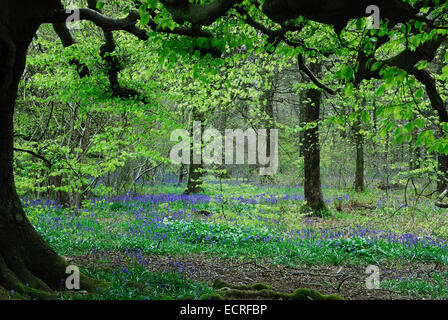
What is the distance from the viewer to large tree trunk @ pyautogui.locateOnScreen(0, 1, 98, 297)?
3.80 m

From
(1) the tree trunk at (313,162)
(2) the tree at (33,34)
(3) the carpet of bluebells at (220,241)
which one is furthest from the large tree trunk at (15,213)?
(1) the tree trunk at (313,162)

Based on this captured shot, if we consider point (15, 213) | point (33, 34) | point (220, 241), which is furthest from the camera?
point (220, 241)

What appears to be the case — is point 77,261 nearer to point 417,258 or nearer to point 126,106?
point 126,106

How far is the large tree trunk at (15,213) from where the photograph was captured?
12.5 feet

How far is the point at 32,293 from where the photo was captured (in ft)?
12.2

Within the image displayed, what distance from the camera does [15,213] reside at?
4195 mm

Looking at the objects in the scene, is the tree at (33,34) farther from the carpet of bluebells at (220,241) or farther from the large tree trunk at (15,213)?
the carpet of bluebells at (220,241)

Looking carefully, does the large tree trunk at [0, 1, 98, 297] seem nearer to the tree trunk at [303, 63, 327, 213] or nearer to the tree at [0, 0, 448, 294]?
the tree at [0, 0, 448, 294]

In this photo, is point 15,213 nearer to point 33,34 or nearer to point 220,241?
point 33,34

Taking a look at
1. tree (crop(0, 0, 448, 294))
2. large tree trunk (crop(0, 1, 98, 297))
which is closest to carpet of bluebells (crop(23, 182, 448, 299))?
large tree trunk (crop(0, 1, 98, 297))

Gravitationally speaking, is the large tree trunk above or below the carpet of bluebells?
above

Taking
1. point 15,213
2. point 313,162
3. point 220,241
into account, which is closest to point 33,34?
point 15,213

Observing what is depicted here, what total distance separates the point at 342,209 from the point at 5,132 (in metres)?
14.1
